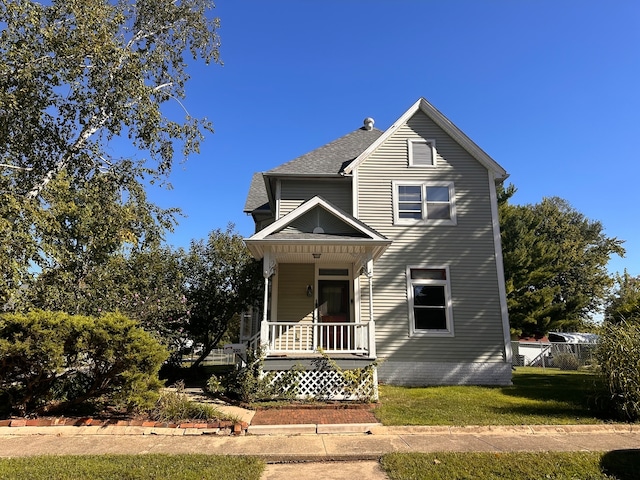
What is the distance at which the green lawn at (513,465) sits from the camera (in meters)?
4.57

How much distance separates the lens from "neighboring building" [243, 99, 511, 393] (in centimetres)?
1075

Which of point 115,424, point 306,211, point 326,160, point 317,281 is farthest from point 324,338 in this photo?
point 326,160

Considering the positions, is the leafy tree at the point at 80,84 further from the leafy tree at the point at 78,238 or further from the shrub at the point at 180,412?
the shrub at the point at 180,412

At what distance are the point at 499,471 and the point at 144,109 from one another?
12033 mm

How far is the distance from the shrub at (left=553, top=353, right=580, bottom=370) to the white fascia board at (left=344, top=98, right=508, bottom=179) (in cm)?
1105

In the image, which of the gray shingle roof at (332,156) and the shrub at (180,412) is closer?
the shrub at (180,412)

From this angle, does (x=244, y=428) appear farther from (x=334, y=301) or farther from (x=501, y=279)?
(x=501, y=279)

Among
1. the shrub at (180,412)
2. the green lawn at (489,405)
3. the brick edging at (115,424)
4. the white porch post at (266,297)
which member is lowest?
the green lawn at (489,405)

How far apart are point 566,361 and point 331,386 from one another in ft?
50.9

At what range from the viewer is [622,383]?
7.19m

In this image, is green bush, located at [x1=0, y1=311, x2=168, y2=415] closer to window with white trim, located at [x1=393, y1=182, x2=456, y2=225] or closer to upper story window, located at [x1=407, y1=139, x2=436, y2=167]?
window with white trim, located at [x1=393, y1=182, x2=456, y2=225]

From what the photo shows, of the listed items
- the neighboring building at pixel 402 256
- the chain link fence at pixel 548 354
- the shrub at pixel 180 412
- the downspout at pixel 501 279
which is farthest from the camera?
the chain link fence at pixel 548 354

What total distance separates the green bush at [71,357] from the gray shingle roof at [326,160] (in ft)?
24.3

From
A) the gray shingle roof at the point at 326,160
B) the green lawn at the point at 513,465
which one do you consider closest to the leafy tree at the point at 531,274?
the gray shingle roof at the point at 326,160
